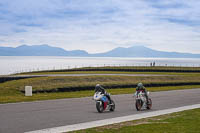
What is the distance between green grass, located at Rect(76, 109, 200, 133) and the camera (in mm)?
11070

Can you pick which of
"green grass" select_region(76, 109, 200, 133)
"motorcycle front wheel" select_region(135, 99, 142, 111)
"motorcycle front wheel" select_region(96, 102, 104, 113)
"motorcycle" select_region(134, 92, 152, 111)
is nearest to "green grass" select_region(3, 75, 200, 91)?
"motorcycle" select_region(134, 92, 152, 111)

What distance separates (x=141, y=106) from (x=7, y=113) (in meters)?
6.40

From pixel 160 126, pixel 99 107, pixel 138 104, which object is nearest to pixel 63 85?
pixel 138 104

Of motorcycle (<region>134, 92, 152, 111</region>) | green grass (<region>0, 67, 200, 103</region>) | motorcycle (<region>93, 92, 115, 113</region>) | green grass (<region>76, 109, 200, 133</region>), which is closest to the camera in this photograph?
green grass (<region>76, 109, 200, 133</region>)

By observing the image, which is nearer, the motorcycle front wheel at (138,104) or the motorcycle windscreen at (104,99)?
the motorcycle windscreen at (104,99)

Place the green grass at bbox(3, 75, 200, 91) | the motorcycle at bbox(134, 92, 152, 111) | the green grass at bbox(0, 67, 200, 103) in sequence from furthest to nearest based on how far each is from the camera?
the green grass at bbox(3, 75, 200, 91) < the green grass at bbox(0, 67, 200, 103) < the motorcycle at bbox(134, 92, 152, 111)

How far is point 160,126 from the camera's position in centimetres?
1195

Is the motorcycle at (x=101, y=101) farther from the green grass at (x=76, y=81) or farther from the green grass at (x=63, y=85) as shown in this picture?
the green grass at (x=76, y=81)

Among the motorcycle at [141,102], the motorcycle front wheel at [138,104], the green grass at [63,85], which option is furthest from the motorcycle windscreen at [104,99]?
the green grass at [63,85]

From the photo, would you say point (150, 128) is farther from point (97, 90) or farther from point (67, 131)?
point (97, 90)

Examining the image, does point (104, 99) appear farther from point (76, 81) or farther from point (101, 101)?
point (76, 81)

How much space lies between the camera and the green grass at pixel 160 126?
11070mm

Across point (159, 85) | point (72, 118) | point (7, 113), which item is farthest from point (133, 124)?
point (159, 85)

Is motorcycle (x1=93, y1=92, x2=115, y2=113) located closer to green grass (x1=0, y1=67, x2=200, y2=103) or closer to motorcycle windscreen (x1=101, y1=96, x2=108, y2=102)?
motorcycle windscreen (x1=101, y1=96, x2=108, y2=102)
